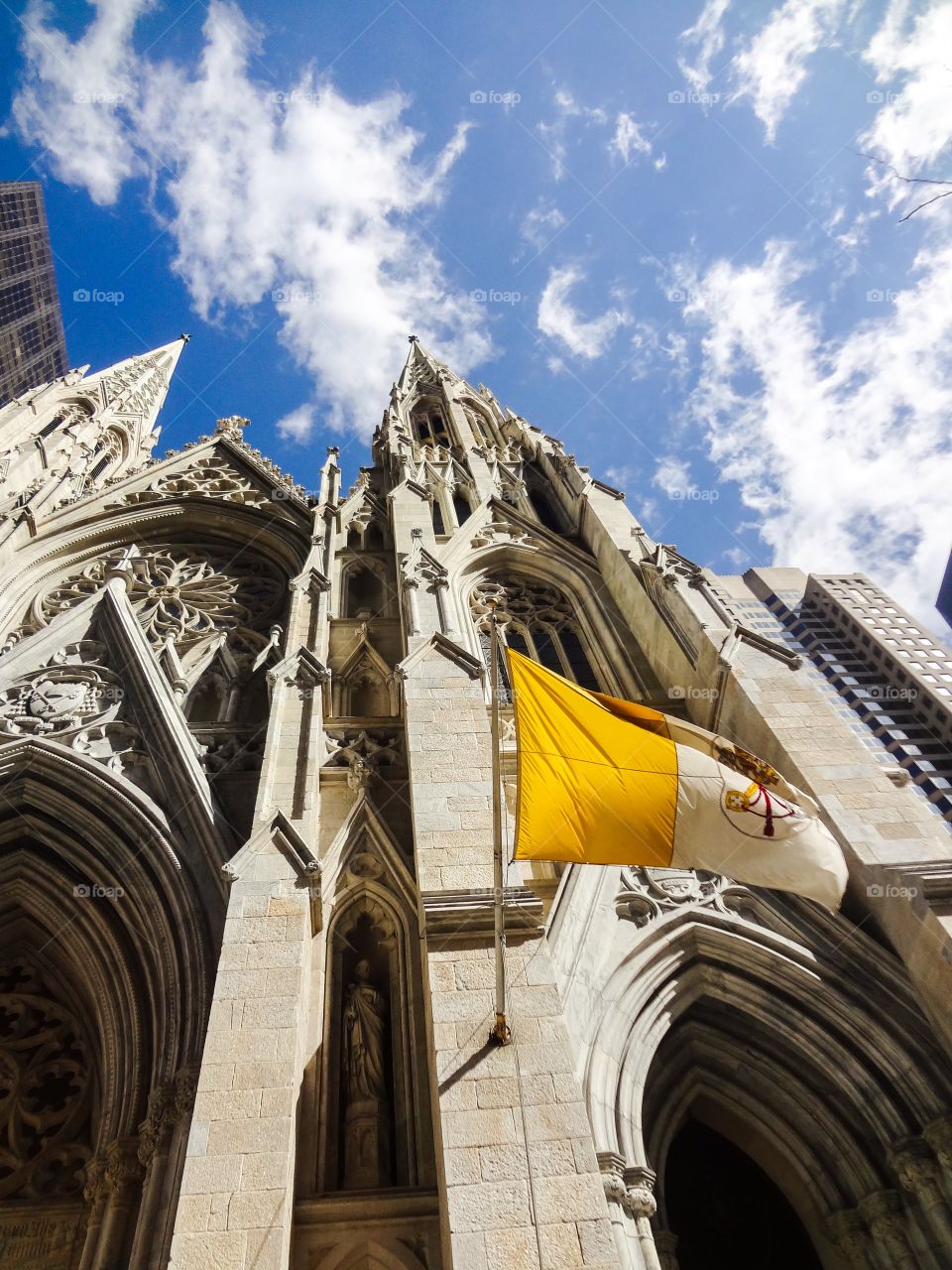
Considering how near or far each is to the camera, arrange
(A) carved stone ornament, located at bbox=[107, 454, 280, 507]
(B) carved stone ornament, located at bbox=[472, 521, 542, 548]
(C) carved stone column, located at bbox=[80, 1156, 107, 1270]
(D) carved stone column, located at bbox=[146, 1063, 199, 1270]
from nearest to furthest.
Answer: (D) carved stone column, located at bbox=[146, 1063, 199, 1270] < (C) carved stone column, located at bbox=[80, 1156, 107, 1270] < (B) carved stone ornament, located at bbox=[472, 521, 542, 548] < (A) carved stone ornament, located at bbox=[107, 454, 280, 507]

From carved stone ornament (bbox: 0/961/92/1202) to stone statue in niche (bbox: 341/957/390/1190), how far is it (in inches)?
145

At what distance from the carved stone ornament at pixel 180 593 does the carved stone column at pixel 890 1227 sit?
12.1 m

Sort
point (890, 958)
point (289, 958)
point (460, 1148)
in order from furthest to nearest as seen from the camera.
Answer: point (890, 958) → point (289, 958) → point (460, 1148)

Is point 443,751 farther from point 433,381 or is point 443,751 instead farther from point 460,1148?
point 433,381

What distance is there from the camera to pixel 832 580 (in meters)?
28.9

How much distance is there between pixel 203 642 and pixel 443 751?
773 centimetres

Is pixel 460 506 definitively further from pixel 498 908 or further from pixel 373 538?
pixel 498 908

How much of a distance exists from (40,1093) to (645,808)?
7662 mm

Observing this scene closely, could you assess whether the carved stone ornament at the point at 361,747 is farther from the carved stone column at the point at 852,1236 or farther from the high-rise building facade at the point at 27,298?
the high-rise building facade at the point at 27,298

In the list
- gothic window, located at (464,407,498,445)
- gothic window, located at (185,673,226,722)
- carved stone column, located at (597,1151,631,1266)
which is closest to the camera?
carved stone column, located at (597,1151,631,1266)

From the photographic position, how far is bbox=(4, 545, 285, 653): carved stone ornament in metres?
14.6

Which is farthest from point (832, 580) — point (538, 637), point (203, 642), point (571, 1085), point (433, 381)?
point (571, 1085)

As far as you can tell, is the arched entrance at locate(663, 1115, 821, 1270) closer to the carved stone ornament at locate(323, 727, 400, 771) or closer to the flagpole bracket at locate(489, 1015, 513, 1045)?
the flagpole bracket at locate(489, 1015, 513, 1045)

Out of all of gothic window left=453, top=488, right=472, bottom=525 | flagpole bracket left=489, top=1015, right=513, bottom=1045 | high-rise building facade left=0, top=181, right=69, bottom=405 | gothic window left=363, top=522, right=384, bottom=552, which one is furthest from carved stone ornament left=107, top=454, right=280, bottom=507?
high-rise building facade left=0, top=181, right=69, bottom=405
